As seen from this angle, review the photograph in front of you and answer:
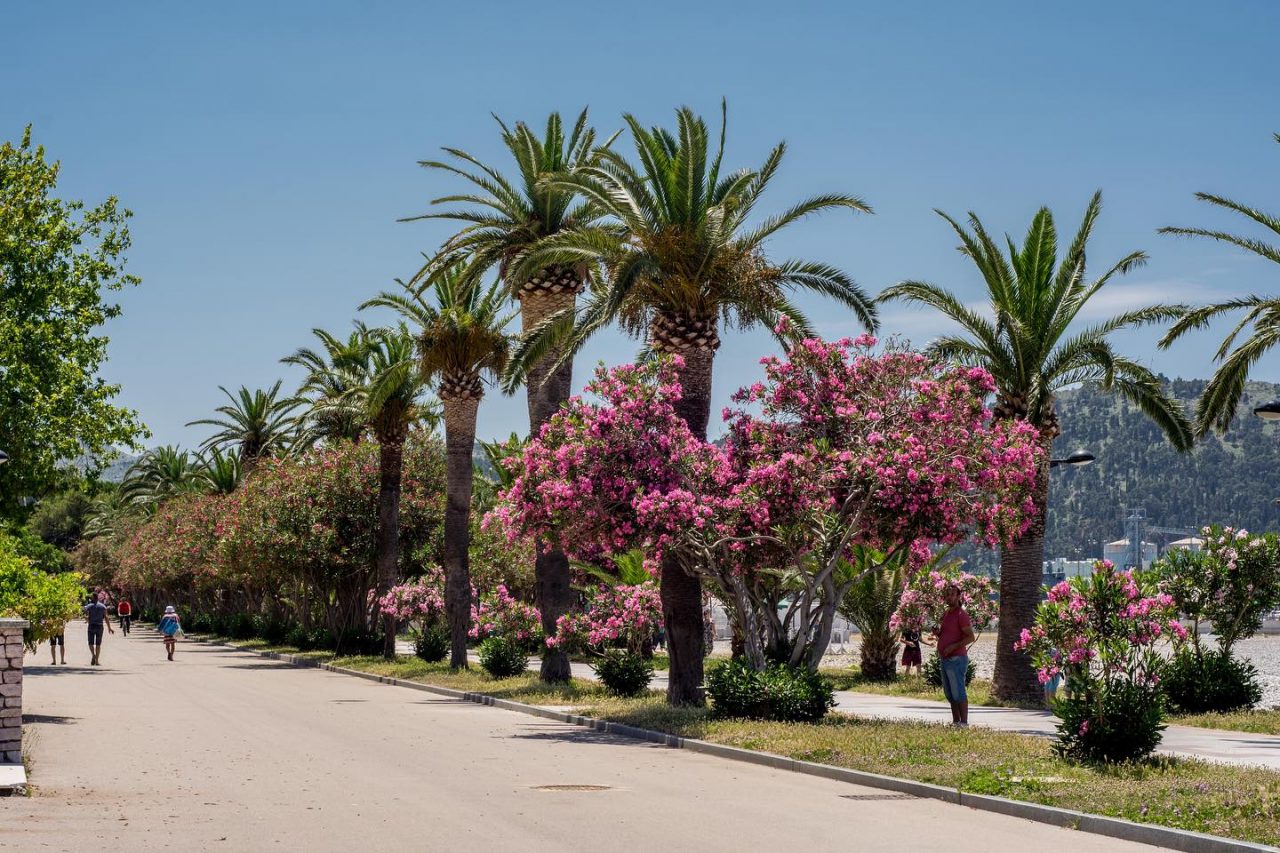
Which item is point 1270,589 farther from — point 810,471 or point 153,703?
point 153,703

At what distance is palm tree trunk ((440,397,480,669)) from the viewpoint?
3541cm

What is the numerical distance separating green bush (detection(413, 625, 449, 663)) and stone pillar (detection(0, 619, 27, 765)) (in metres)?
22.9

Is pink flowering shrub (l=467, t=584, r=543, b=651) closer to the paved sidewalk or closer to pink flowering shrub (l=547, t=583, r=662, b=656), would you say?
pink flowering shrub (l=547, t=583, r=662, b=656)

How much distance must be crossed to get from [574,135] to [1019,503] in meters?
14.2

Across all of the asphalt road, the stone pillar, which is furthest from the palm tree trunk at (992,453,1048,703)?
the stone pillar

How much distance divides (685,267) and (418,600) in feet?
75.1

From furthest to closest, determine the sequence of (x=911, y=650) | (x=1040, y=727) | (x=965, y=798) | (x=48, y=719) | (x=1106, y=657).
A: 1. (x=911, y=650)
2. (x=48, y=719)
3. (x=1040, y=727)
4. (x=1106, y=657)
5. (x=965, y=798)

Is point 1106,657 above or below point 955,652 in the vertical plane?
above

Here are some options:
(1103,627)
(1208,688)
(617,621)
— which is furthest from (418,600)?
(1103,627)

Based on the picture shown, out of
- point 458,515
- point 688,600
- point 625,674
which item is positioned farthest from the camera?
point 458,515

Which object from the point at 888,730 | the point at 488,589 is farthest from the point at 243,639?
the point at 888,730

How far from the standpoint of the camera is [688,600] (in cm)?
2242

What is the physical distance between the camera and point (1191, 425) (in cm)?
2678

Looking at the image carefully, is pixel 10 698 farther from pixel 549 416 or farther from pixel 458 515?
pixel 458 515
